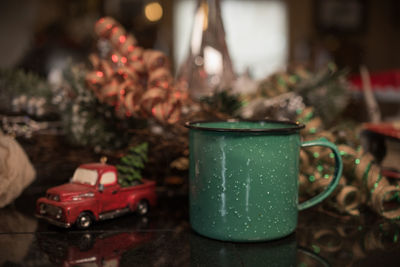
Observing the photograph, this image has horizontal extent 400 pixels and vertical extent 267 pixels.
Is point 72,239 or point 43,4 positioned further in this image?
point 43,4

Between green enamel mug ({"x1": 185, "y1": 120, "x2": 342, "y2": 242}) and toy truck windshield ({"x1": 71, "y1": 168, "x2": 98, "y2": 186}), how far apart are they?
0.51ft

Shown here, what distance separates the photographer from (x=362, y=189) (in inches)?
25.8

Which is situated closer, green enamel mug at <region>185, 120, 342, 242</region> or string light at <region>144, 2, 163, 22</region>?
green enamel mug at <region>185, 120, 342, 242</region>

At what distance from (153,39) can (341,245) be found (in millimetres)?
4362

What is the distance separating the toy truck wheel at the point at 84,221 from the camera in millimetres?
547

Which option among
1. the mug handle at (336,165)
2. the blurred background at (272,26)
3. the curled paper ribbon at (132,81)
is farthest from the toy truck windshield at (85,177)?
the blurred background at (272,26)

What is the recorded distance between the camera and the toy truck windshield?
58 cm

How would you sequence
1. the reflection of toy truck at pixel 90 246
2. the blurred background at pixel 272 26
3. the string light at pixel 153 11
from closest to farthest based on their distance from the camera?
the reflection of toy truck at pixel 90 246
the blurred background at pixel 272 26
the string light at pixel 153 11

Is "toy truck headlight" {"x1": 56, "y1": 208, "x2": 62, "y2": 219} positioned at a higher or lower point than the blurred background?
lower

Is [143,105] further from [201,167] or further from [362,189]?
[362,189]

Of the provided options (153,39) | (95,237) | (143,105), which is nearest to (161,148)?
(143,105)

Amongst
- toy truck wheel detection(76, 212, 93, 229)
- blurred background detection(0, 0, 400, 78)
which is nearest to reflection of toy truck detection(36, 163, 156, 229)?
toy truck wheel detection(76, 212, 93, 229)

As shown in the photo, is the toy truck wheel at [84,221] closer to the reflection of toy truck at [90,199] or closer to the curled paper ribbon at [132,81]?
the reflection of toy truck at [90,199]

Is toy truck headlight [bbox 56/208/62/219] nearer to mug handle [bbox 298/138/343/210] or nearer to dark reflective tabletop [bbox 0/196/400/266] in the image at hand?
dark reflective tabletop [bbox 0/196/400/266]
